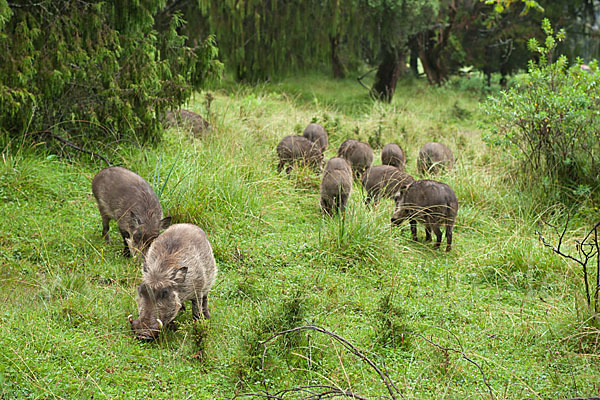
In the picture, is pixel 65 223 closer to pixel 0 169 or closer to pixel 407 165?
pixel 0 169

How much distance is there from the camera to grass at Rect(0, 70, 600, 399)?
381 cm

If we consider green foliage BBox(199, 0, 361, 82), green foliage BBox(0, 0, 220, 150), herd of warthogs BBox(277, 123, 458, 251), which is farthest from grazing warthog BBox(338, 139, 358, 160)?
green foliage BBox(199, 0, 361, 82)

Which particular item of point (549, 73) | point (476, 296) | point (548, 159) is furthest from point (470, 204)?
point (476, 296)

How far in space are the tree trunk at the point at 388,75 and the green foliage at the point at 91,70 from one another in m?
8.81

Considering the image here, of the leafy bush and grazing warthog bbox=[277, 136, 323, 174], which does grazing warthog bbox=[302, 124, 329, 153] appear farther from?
the leafy bush

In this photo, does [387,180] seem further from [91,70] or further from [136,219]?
[91,70]

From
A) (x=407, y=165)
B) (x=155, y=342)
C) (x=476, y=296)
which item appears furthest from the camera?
(x=407, y=165)

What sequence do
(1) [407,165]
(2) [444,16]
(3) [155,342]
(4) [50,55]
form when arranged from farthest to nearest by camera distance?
(2) [444,16]
(1) [407,165]
(4) [50,55]
(3) [155,342]

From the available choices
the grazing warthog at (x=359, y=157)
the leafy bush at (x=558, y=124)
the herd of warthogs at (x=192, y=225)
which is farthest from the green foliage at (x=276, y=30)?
the leafy bush at (x=558, y=124)

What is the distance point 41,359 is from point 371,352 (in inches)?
85.3

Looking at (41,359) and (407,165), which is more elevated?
(41,359)

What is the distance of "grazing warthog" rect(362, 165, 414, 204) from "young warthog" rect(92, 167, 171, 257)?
9.59ft

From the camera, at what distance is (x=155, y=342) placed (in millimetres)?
4051

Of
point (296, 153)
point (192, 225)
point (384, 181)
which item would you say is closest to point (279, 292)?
point (192, 225)
